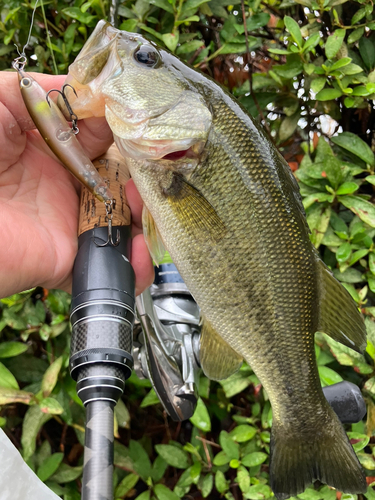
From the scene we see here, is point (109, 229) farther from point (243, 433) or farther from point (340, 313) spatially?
point (243, 433)

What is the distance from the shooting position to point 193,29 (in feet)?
5.01

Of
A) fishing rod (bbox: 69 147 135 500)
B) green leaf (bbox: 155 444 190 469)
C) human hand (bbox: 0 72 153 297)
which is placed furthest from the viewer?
green leaf (bbox: 155 444 190 469)

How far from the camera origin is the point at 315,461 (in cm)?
94

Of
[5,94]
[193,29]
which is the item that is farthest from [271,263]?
[193,29]

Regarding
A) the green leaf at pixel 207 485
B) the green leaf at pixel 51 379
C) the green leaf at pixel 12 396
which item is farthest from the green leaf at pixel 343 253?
the green leaf at pixel 12 396

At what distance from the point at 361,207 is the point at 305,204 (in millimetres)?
179

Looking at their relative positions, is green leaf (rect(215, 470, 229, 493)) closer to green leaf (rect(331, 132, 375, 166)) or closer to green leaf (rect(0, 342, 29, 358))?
green leaf (rect(0, 342, 29, 358))

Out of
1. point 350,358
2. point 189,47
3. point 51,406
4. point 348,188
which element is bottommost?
point 51,406

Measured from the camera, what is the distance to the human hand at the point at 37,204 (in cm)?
89

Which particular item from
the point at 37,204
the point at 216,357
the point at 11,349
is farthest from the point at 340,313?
the point at 11,349

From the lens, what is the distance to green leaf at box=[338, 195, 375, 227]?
128 centimetres

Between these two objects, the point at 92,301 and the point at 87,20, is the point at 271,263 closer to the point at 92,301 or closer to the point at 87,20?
the point at 92,301

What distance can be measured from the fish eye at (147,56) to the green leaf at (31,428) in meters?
1.05

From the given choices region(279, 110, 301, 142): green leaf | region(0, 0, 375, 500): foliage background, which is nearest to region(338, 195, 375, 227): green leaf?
region(0, 0, 375, 500): foliage background
